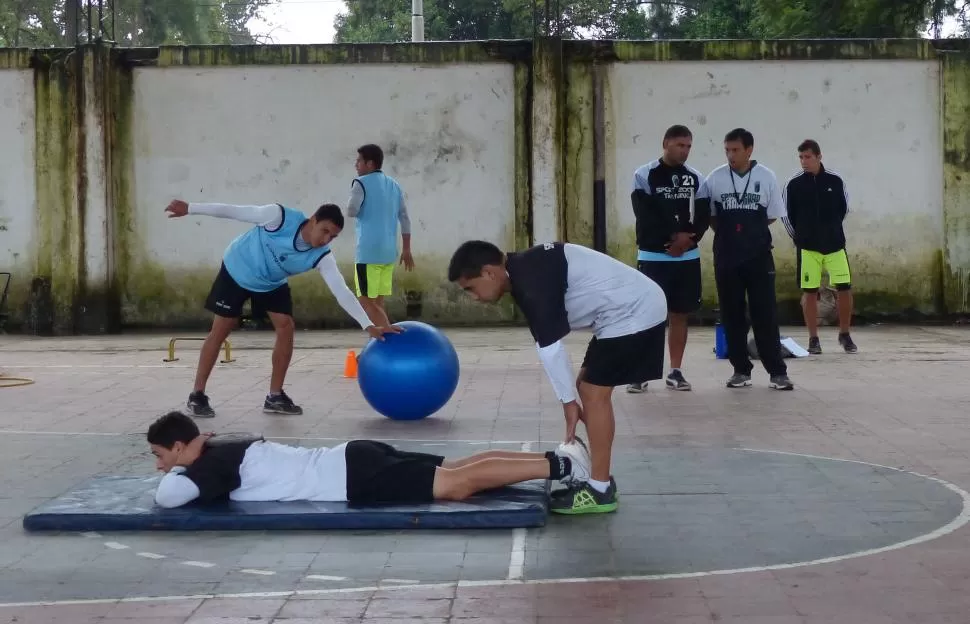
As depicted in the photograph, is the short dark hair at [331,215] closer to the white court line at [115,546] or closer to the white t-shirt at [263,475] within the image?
the white t-shirt at [263,475]

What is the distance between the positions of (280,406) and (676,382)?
323 centimetres

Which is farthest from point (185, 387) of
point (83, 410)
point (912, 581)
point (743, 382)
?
point (912, 581)

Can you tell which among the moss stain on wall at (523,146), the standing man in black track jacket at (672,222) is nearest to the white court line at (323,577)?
the standing man in black track jacket at (672,222)

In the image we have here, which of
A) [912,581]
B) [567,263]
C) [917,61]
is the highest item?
[917,61]

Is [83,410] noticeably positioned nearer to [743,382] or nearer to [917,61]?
[743,382]

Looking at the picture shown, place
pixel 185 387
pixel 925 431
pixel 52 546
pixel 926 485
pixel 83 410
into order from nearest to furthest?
pixel 52 546, pixel 926 485, pixel 925 431, pixel 83 410, pixel 185 387

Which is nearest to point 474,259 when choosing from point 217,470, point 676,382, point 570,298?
point 570,298

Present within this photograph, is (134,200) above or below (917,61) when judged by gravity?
below

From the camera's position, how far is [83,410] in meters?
10.2

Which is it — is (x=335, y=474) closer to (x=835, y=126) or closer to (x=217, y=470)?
(x=217, y=470)

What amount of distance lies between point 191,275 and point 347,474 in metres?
12.1

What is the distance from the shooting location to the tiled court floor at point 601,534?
4.88 metres

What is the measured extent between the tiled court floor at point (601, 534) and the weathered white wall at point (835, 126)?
247 inches

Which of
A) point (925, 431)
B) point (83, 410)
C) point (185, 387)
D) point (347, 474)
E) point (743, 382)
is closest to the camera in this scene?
point (347, 474)
